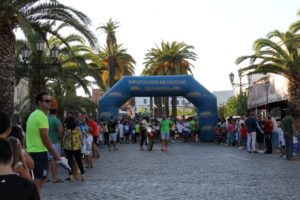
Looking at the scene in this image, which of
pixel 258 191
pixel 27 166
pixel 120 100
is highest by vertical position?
pixel 120 100

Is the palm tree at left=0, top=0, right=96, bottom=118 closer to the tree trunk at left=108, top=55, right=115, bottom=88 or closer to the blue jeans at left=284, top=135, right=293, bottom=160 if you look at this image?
the blue jeans at left=284, top=135, right=293, bottom=160

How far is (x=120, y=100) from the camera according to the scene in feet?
108

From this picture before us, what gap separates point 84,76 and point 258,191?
2583 centimetres

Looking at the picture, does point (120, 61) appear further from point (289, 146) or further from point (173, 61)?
point (289, 146)

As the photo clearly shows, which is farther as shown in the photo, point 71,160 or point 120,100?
point 120,100

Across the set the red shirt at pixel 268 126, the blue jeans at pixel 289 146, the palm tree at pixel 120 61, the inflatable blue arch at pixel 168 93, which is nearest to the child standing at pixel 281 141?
the red shirt at pixel 268 126

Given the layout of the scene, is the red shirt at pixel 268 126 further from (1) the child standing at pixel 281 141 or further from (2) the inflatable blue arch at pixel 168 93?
(2) the inflatable blue arch at pixel 168 93

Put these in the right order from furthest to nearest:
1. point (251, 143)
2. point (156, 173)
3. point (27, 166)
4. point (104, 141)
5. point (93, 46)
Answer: point (104, 141) < point (251, 143) < point (93, 46) < point (156, 173) < point (27, 166)

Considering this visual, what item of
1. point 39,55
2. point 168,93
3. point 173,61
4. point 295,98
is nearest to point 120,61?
point 173,61

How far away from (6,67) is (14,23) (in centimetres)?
143

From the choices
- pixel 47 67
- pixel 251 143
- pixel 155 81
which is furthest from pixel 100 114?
pixel 251 143

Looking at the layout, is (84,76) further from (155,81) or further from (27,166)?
(27,166)

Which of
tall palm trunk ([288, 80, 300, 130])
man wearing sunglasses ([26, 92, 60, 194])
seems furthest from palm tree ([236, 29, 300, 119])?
man wearing sunglasses ([26, 92, 60, 194])

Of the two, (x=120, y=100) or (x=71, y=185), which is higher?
(x=120, y=100)
